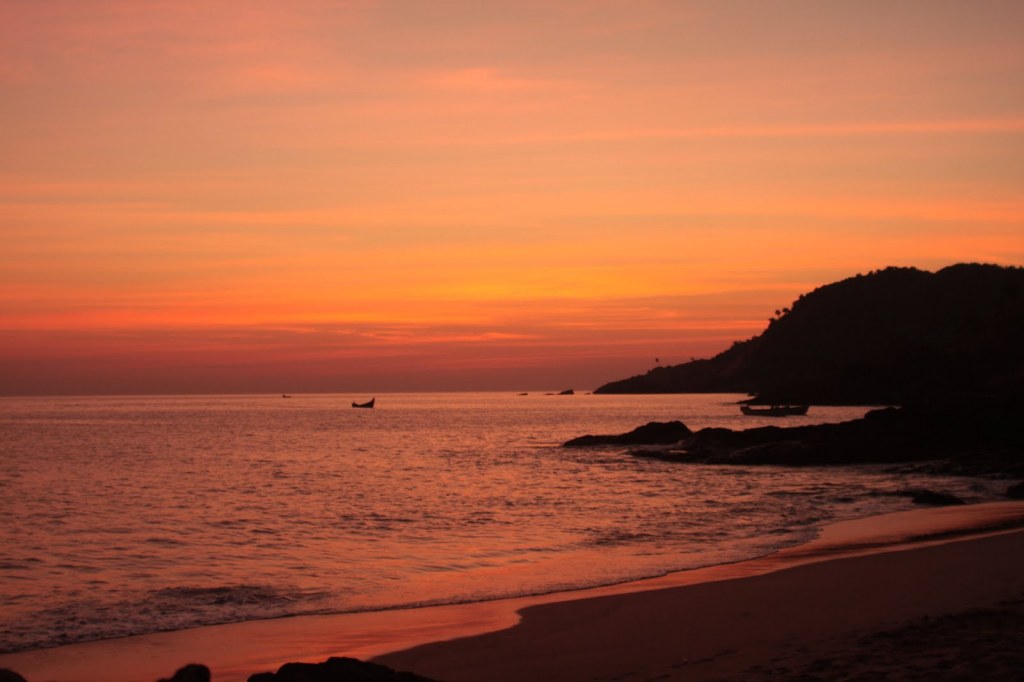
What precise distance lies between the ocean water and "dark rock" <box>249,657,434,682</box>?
6.55 m

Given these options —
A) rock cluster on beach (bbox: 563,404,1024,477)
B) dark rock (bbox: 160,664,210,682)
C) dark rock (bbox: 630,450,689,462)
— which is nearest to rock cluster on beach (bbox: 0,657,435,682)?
dark rock (bbox: 160,664,210,682)

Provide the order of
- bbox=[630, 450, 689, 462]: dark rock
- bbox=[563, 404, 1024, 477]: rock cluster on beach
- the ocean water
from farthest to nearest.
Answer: bbox=[630, 450, 689, 462]: dark rock, bbox=[563, 404, 1024, 477]: rock cluster on beach, the ocean water

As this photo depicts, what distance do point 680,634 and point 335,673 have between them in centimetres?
542

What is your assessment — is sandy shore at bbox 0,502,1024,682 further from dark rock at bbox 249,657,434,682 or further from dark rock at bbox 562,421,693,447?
dark rock at bbox 562,421,693,447

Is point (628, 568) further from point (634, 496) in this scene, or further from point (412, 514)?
point (634, 496)

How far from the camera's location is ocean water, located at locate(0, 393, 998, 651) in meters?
16.4

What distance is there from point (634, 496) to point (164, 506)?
16.4 metres

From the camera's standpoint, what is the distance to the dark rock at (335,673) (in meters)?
8.26

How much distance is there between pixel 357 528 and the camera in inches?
1049

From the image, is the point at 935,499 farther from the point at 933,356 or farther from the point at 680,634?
the point at 933,356

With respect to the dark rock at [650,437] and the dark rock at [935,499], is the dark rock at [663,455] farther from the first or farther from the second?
the dark rock at [935,499]

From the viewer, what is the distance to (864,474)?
4269 centimetres

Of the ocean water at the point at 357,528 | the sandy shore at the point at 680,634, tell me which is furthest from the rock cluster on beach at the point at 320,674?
the ocean water at the point at 357,528

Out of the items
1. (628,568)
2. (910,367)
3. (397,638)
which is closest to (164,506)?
(628,568)
